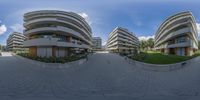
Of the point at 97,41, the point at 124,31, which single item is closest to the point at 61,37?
the point at 124,31

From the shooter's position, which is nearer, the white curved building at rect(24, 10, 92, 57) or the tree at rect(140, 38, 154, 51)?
the white curved building at rect(24, 10, 92, 57)

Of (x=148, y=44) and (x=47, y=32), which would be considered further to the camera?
(x=148, y=44)

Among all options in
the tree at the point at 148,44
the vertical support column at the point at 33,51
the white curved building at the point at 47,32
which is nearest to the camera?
the white curved building at the point at 47,32

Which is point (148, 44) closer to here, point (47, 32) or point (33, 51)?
point (47, 32)

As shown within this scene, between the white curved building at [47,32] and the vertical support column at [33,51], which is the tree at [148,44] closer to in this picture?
the white curved building at [47,32]

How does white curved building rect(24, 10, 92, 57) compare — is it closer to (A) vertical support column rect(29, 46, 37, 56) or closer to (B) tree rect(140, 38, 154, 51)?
(A) vertical support column rect(29, 46, 37, 56)

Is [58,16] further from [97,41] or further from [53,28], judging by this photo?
[97,41]

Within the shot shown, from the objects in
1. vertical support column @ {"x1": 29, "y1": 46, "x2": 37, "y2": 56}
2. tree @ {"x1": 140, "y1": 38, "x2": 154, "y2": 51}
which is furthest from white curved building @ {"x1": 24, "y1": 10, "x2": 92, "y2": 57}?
tree @ {"x1": 140, "y1": 38, "x2": 154, "y2": 51}

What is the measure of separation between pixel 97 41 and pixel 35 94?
564 ft

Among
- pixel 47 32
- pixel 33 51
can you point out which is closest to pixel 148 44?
pixel 47 32

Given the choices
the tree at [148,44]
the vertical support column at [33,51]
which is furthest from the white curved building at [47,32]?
the tree at [148,44]

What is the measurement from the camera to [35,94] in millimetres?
9281

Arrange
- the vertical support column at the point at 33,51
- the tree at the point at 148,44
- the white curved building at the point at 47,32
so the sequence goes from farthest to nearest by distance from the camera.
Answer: the tree at the point at 148,44 < the vertical support column at the point at 33,51 < the white curved building at the point at 47,32

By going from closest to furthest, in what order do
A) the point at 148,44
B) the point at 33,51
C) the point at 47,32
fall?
the point at 47,32 < the point at 33,51 < the point at 148,44
